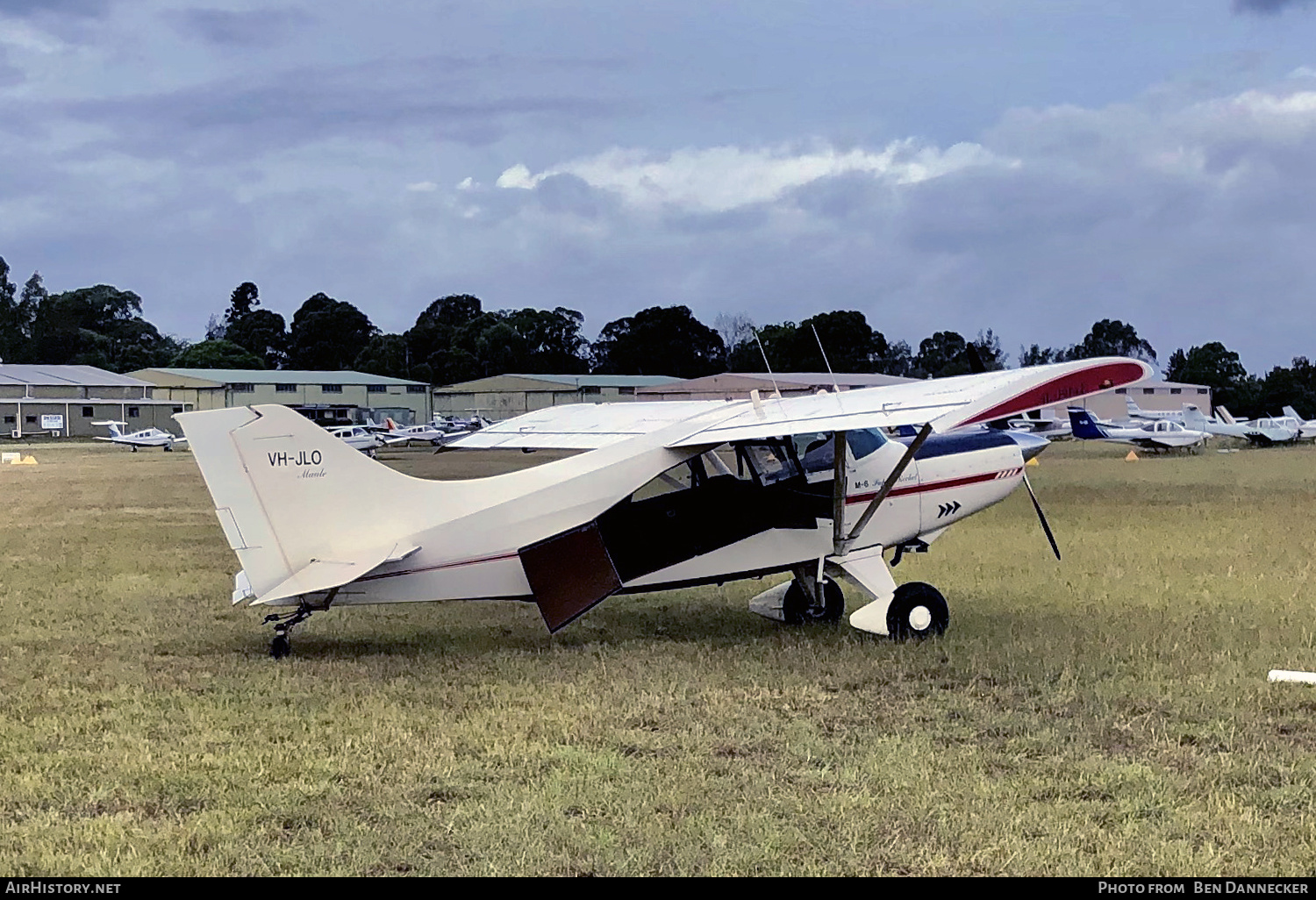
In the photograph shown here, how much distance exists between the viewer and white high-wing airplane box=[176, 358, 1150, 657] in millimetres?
8148

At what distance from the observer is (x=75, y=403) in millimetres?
83938

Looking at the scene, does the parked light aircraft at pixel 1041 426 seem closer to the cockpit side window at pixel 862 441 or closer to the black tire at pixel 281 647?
the cockpit side window at pixel 862 441

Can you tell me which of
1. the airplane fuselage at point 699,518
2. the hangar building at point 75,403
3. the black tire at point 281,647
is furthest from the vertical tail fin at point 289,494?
the hangar building at point 75,403

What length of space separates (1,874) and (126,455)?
48.8 m

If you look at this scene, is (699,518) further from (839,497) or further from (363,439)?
(363,439)

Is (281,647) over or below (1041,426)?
below

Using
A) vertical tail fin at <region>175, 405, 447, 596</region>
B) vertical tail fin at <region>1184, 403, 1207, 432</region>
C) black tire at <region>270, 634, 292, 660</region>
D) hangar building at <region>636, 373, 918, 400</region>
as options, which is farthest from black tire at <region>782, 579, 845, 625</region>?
hangar building at <region>636, 373, 918, 400</region>

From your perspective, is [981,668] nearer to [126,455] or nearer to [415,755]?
[415,755]

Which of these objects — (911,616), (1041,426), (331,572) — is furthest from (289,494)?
(1041,426)

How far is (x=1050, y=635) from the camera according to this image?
9.08 meters

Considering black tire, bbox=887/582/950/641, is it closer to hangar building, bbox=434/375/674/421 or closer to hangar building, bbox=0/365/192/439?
hangar building, bbox=434/375/674/421

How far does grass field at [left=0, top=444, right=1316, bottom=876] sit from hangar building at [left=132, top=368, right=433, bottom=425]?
76.2 m

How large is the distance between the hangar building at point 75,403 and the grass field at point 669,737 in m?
76.2

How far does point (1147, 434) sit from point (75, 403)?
223 feet
